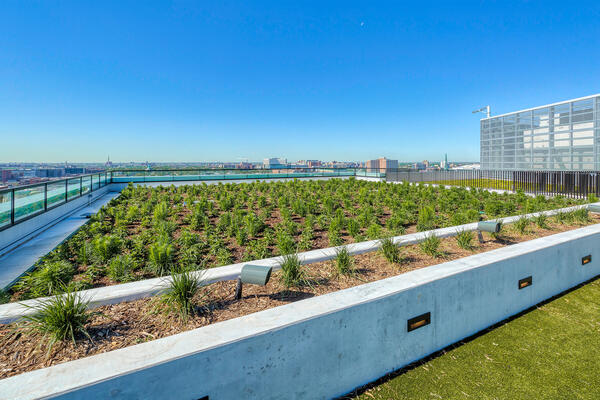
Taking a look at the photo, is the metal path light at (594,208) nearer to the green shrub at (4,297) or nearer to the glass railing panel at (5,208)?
the green shrub at (4,297)

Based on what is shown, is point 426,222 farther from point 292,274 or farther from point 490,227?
point 292,274

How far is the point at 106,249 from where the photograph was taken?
428 cm

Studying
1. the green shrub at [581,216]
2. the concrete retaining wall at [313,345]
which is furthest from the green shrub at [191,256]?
the green shrub at [581,216]

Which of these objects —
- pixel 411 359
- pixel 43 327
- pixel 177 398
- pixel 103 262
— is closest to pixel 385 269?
pixel 411 359

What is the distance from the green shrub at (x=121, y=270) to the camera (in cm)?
363

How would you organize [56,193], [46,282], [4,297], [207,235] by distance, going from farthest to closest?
[56,193] < [207,235] < [46,282] < [4,297]

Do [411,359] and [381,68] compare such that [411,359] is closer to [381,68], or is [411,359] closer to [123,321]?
[123,321]

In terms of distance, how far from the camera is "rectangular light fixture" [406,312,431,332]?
250 cm

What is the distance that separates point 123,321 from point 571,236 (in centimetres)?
578

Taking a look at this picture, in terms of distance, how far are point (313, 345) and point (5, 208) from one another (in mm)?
6752

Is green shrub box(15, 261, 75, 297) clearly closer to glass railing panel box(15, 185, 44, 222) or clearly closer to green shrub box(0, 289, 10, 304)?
green shrub box(0, 289, 10, 304)

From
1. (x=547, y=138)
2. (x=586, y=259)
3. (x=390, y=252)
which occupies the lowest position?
(x=586, y=259)

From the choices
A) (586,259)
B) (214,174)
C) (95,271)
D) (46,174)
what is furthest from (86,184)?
(586,259)

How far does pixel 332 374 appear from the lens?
2.13 metres
